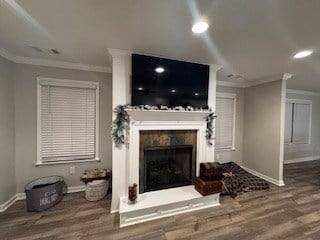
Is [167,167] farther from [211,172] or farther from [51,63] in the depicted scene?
[51,63]

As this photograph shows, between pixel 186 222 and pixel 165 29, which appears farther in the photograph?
pixel 186 222

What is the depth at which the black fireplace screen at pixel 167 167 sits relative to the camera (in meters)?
2.63

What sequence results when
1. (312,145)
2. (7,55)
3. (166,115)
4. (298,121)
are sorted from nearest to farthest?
(7,55) → (166,115) → (298,121) → (312,145)

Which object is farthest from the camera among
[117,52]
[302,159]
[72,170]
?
[302,159]

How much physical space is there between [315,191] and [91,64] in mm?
4878

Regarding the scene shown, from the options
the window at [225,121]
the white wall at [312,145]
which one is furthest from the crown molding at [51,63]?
the white wall at [312,145]

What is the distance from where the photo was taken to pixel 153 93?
240cm

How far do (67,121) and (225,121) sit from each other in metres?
3.55

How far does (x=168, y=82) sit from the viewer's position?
247 cm

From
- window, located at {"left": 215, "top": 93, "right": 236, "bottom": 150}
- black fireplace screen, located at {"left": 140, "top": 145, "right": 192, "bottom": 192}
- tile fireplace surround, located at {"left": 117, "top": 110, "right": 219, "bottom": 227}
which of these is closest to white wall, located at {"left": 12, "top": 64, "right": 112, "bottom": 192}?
tile fireplace surround, located at {"left": 117, "top": 110, "right": 219, "bottom": 227}

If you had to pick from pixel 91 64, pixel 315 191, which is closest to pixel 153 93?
pixel 91 64

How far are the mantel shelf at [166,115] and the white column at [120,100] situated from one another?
0.25 meters

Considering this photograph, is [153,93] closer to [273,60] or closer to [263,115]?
[273,60]

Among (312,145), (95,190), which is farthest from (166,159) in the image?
(312,145)
